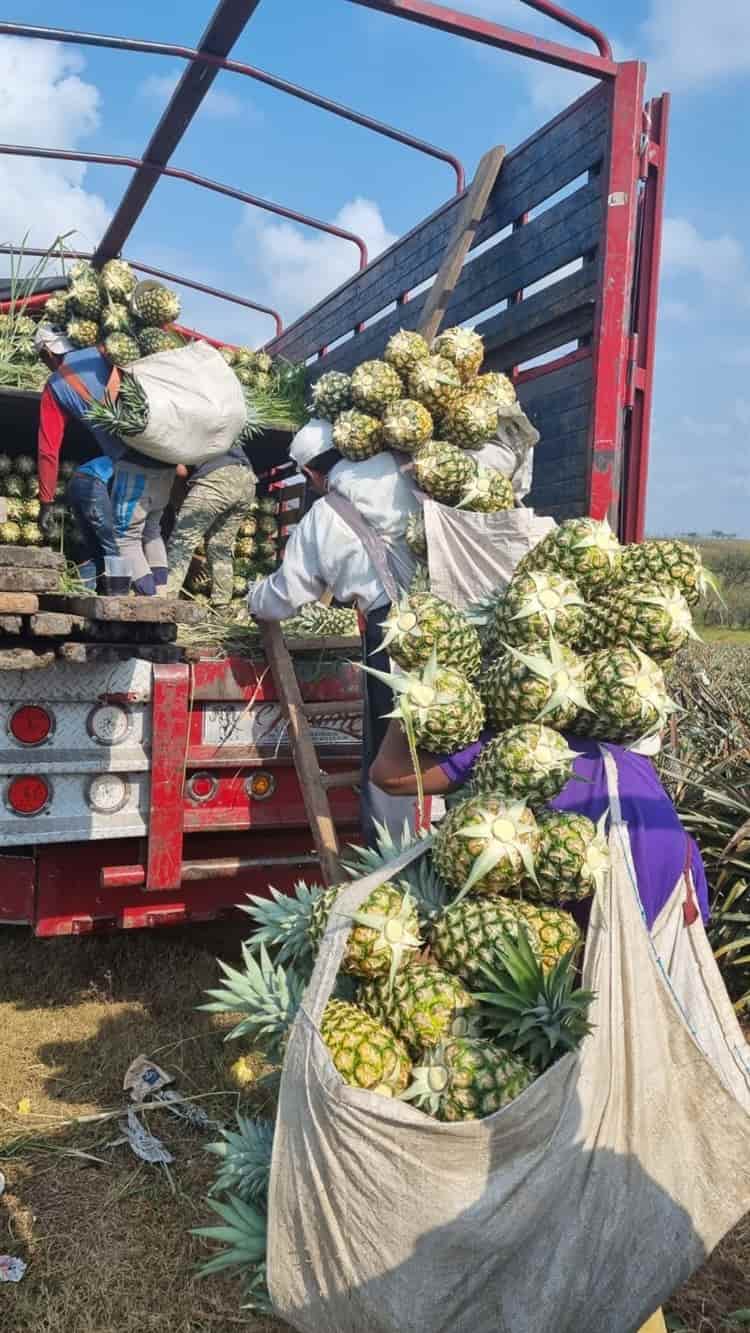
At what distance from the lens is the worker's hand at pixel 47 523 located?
532cm

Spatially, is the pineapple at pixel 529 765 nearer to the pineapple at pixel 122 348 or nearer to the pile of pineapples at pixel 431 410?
the pile of pineapples at pixel 431 410

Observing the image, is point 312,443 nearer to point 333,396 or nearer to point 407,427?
point 333,396

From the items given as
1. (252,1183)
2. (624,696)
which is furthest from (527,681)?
(252,1183)

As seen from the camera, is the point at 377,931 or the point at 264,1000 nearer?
the point at 377,931

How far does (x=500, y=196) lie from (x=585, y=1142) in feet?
11.9

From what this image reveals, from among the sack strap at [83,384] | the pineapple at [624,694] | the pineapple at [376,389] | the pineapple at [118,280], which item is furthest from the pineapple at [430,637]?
the pineapple at [118,280]

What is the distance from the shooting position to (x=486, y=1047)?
1.68 metres

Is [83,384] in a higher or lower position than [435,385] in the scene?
higher

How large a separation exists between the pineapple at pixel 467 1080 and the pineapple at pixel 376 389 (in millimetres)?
2502

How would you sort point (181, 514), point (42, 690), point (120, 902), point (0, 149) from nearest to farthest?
point (42, 690)
point (120, 902)
point (181, 514)
point (0, 149)

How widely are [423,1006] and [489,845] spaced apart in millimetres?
327

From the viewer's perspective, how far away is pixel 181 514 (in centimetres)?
475

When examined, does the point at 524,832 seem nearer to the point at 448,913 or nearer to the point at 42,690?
the point at 448,913

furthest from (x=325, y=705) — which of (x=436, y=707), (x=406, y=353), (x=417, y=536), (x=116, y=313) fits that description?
(x=116, y=313)
